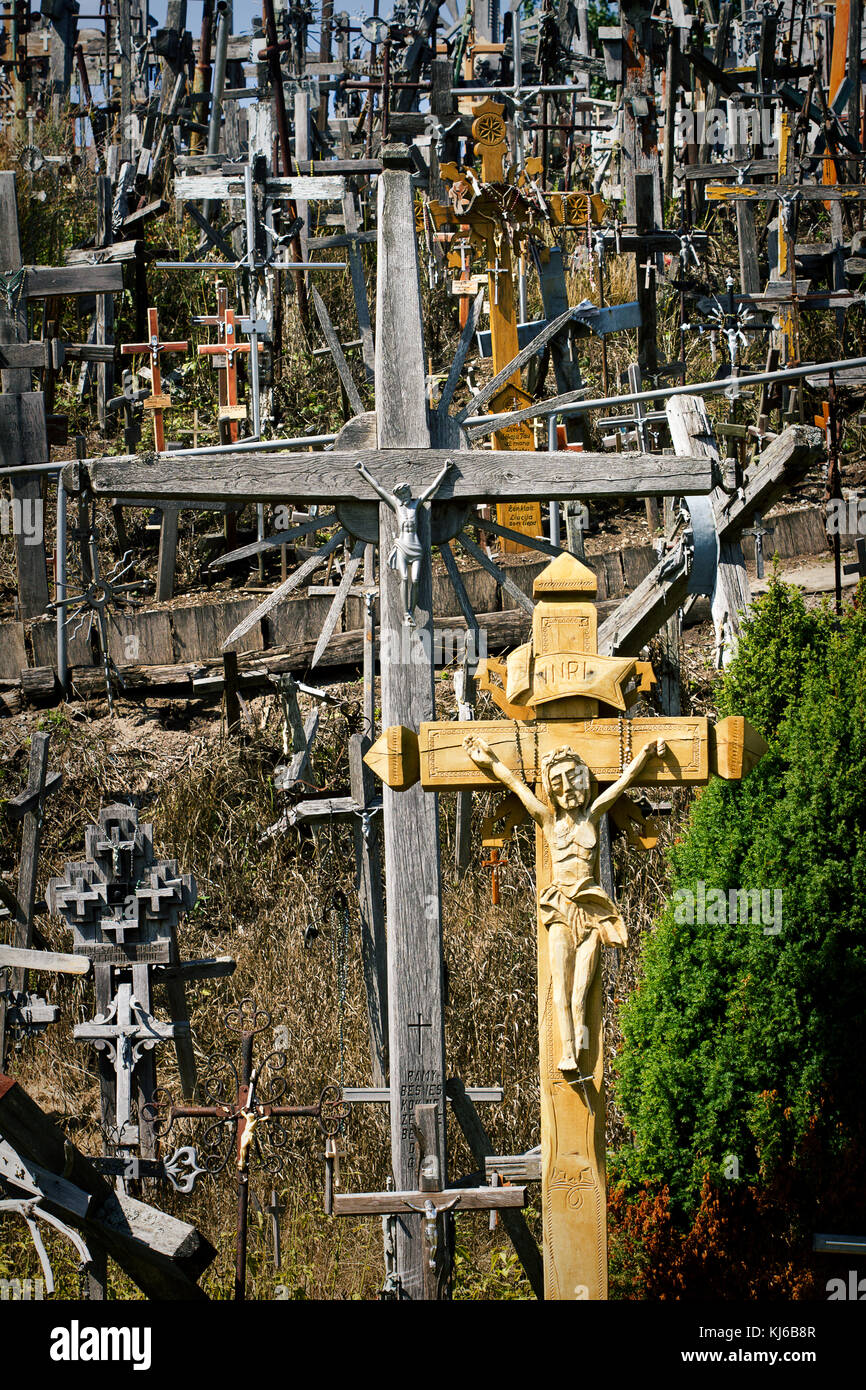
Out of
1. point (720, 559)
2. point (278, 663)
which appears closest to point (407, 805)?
point (720, 559)

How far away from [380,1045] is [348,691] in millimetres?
3224

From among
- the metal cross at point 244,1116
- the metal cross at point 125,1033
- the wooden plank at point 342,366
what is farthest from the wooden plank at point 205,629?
the metal cross at point 125,1033

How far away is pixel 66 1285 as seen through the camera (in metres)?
7.32

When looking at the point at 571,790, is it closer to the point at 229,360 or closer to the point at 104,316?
the point at 229,360

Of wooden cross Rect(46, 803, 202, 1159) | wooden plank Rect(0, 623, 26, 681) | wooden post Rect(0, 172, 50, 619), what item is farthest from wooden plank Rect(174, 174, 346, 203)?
wooden cross Rect(46, 803, 202, 1159)

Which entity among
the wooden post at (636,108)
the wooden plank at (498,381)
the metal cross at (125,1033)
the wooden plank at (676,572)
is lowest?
the metal cross at (125,1033)

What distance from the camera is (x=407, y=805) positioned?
5.83 metres

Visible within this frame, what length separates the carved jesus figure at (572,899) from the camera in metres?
4.81

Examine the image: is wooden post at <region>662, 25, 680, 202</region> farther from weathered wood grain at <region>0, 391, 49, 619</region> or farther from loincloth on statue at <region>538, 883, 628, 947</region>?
loincloth on statue at <region>538, 883, 628, 947</region>

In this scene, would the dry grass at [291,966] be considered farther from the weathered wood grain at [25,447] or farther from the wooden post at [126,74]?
the wooden post at [126,74]

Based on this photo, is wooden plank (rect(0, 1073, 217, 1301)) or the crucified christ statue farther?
the crucified christ statue

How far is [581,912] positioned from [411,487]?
6.24 ft

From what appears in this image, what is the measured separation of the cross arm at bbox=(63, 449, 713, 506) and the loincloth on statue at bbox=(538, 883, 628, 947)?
179 cm

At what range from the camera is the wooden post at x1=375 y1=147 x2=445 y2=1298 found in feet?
19.2
